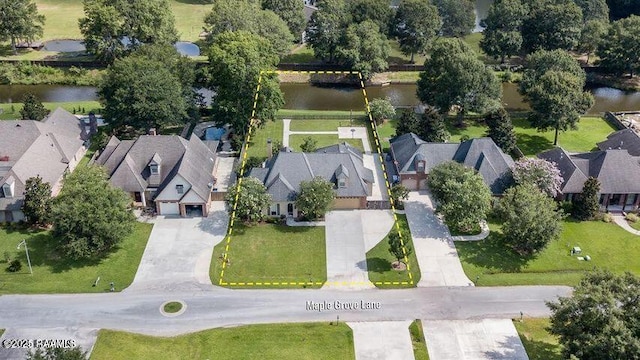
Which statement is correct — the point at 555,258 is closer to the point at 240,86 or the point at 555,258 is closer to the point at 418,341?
the point at 418,341

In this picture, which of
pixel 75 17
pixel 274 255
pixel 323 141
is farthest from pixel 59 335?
pixel 75 17

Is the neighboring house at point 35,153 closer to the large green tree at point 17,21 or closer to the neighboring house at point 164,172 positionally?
the neighboring house at point 164,172

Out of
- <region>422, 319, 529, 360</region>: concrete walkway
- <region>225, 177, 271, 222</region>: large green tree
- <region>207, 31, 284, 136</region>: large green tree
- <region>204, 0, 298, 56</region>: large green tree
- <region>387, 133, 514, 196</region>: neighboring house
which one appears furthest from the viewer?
<region>204, 0, 298, 56</region>: large green tree

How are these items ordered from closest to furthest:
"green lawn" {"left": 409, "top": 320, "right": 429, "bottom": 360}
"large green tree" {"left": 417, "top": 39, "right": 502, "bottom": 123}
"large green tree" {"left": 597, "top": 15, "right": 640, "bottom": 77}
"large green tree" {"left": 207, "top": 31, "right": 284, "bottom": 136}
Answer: "green lawn" {"left": 409, "top": 320, "right": 429, "bottom": 360} → "large green tree" {"left": 207, "top": 31, "right": 284, "bottom": 136} → "large green tree" {"left": 417, "top": 39, "right": 502, "bottom": 123} → "large green tree" {"left": 597, "top": 15, "right": 640, "bottom": 77}

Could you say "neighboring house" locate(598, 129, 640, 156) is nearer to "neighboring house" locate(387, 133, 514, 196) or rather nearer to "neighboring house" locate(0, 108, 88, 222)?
"neighboring house" locate(387, 133, 514, 196)

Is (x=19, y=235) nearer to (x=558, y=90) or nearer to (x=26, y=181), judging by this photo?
(x=26, y=181)

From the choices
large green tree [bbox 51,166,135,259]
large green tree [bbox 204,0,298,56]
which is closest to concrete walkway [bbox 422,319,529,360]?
large green tree [bbox 51,166,135,259]

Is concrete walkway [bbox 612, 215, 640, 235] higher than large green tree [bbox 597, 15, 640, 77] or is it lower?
lower
